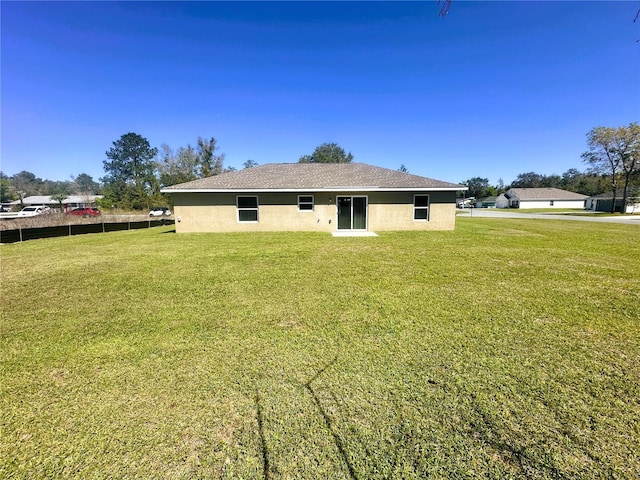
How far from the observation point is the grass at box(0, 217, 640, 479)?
203 centimetres

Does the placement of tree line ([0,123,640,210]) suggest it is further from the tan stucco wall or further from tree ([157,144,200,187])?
the tan stucco wall

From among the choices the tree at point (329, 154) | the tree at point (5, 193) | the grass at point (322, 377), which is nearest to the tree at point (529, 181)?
the tree at point (329, 154)

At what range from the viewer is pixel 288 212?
14.9m

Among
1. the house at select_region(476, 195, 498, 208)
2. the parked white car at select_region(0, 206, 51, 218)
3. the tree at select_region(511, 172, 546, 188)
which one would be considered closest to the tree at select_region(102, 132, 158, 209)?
the parked white car at select_region(0, 206, 51, 218)

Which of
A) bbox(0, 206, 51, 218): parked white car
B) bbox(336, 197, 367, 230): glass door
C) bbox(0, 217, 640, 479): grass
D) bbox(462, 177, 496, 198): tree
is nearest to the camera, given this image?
bbox(0, 217, 640, 479): grass

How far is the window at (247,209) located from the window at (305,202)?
2.30 meters

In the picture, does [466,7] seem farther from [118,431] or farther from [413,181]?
[413,181]

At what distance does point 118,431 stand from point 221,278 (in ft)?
14.3

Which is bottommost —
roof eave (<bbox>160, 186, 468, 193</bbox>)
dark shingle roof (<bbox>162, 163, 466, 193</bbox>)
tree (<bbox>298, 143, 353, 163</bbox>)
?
roof eave (<bbox>160, 186, 468, 193</bbox>)

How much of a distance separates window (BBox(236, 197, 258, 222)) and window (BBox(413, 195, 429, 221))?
27.6ft

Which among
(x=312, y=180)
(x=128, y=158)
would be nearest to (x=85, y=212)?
(x=312, y=180)

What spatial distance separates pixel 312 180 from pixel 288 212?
2254 millimetres

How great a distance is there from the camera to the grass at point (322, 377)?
6.64ft

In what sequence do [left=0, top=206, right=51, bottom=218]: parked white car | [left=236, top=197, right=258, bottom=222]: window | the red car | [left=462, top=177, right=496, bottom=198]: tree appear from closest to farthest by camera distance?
[left=236, top=197, right=258, bottom=222]: window < the red car < [left=0, top=206, right=51, bottom=218]: parked white car < [left=462, top=177, right=496, bottom=198]: tree
